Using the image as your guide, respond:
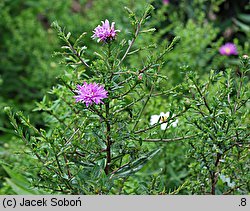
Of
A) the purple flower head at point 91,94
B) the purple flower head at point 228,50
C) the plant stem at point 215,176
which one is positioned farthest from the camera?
the purple flower head at point 228,50

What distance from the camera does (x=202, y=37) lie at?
9.71ft

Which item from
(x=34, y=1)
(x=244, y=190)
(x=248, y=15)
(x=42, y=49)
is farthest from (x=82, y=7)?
(x=244, y=190)

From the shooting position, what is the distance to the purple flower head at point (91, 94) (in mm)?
1316

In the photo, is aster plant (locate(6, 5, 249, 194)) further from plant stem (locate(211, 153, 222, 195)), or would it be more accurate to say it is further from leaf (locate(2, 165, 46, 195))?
leaf (locate(2, 165, 46, 195))

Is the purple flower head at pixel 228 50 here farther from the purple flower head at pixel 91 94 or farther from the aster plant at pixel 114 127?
the purple flower head at pixel 91 94

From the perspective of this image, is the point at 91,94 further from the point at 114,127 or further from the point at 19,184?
the point at 19,184

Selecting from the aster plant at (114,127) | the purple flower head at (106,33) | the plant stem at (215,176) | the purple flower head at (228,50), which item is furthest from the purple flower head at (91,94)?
the purple flower head at (228,50)

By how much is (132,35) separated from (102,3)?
7.08 feet

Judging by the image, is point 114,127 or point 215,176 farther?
point 215,176

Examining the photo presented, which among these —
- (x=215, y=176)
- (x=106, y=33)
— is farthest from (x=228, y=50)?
(x=106, y=33)

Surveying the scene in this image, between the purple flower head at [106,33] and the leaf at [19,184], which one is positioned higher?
the purple flower head at [106,33]

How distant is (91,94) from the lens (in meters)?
1.32

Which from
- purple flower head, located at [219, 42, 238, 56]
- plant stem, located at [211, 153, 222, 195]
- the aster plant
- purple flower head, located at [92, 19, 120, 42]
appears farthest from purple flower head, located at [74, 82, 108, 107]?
purple flower head, located at [219, 42, 238, 56]
